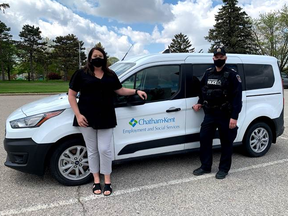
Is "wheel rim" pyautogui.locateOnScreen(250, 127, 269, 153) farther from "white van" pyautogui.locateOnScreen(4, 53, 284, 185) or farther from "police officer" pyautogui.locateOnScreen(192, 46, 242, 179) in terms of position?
"police officer" pyautogui.locateOnScreen(192, 46, 242, 179)

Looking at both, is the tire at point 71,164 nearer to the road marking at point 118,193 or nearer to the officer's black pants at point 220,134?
the road marking at point 118,193

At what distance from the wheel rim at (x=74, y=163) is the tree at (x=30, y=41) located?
62.1 meters

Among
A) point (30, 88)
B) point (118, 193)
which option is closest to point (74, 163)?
point (118, 193)

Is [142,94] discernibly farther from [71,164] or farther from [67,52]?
[67,52]

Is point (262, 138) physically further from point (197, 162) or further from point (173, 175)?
point (173, 175)

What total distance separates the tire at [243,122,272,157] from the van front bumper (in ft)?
10.7

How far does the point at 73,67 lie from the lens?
195 feet

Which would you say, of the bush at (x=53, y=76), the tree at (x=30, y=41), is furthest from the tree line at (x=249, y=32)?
the bush at (x=53, y=76)

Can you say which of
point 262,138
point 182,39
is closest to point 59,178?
point 262,138

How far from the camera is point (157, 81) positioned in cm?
355

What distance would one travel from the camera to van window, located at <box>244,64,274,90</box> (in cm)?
412

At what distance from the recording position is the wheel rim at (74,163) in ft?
10.4

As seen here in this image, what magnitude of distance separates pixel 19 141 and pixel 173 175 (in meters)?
2.16

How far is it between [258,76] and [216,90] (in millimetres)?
1345
